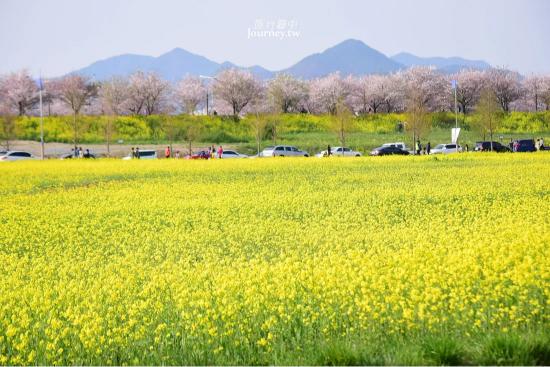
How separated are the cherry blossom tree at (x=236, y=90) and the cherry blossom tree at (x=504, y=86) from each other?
3636 cm

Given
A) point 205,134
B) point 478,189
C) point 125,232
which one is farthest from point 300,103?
point 125,232

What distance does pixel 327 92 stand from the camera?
111312mm

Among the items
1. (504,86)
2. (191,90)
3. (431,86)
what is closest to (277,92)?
(191,90)

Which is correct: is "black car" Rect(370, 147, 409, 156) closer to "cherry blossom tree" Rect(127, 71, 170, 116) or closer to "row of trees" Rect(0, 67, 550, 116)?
"row of trees" Rect(0, 67, 550, 116)

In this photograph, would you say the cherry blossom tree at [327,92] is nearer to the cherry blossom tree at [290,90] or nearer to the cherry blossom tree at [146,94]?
the cherry blossom tree at [290,90]

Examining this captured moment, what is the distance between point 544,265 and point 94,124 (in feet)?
257

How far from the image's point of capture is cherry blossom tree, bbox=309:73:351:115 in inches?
4360

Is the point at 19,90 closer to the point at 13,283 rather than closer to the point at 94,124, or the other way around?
the point at 94,124

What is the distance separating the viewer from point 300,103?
113 m

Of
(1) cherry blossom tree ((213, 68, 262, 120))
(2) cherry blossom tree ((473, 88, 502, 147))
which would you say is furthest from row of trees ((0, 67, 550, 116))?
(2) cherry blossom tree ((473, 88, 502, 147))

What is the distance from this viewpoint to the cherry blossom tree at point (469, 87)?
109688 millimetres

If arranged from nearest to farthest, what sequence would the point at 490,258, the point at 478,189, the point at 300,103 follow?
the point at 490,258 < the point at 478,189 < the point at 300,103

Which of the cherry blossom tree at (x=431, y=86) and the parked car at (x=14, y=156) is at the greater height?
the cherry blossom tree at (x=431, y=86)

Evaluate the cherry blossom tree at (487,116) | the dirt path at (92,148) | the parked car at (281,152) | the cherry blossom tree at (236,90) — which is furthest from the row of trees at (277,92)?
the cherry blossom tree at (487,116)
